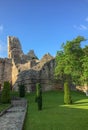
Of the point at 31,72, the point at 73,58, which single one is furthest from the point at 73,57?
the point at 31,72

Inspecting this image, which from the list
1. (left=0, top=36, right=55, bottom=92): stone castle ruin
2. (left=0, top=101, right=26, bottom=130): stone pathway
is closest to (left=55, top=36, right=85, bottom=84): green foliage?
(left=0, top=36, right=55, bottom=92): stone castle ruin

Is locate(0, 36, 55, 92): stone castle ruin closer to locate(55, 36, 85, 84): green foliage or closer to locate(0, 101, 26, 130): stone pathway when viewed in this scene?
locate(55, 36, 85, 84): green foliage

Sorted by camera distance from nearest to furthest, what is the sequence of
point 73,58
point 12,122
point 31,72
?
point 12,122, point 73,58, point 31,72

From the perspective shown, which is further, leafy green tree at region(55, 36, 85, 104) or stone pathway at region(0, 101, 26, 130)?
leafy green tree at region(55, 36, 85, 104)

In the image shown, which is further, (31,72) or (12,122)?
(31,72)

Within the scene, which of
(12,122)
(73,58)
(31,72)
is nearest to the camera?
(12,122)

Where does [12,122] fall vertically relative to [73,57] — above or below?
below

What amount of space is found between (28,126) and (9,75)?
54861 mm

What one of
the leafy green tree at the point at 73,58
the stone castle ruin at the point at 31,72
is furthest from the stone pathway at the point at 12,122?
the stone castle ruin at the point at 31,72

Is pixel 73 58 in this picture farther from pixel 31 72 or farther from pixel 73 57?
pixel 31 72

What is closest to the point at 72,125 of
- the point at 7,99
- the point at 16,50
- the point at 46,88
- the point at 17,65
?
the point at 7,99

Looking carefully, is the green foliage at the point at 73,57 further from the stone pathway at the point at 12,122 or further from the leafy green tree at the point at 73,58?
the stone pathway at the point at 12,122

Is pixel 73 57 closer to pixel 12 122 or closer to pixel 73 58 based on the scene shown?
pixel 73 58

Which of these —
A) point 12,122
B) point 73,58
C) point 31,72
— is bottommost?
point 12,122
